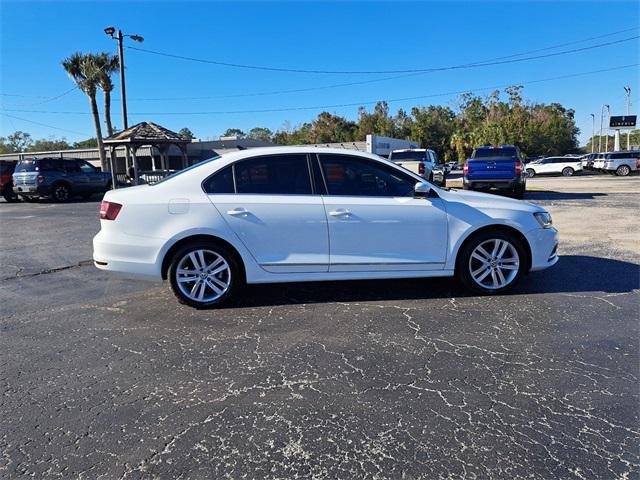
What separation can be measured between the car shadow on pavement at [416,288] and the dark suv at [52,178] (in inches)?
652

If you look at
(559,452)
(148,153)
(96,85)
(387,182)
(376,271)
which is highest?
(96,85)

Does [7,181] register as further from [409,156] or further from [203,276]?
[203,276]

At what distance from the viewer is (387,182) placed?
200 inches

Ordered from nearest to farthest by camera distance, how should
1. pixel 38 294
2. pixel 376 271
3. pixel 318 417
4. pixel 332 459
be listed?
pixel 332 459 → pixel 318 417 → pixel 376 271 → pixel 38 294

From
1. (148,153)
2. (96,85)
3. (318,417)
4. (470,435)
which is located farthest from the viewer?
(148,153)

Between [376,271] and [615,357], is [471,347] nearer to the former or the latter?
[615,357]

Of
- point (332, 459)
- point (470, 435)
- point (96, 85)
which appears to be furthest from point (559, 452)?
point (96, 85)

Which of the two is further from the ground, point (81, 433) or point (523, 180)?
point (523, 180)

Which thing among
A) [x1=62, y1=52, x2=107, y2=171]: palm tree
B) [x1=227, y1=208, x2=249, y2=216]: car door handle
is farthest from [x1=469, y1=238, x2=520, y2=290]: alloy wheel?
[x1=62, y1=52, x2=107, y2=171]: palm tree

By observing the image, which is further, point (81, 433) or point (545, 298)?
point (545, 298)

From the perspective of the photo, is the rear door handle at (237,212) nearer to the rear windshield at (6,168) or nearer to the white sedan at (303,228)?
the white sedan at (303,228)

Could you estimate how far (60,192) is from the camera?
19.1 m

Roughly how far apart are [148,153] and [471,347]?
1724 inches

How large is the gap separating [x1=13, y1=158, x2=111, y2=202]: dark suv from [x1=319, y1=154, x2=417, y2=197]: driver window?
17.4 metres
